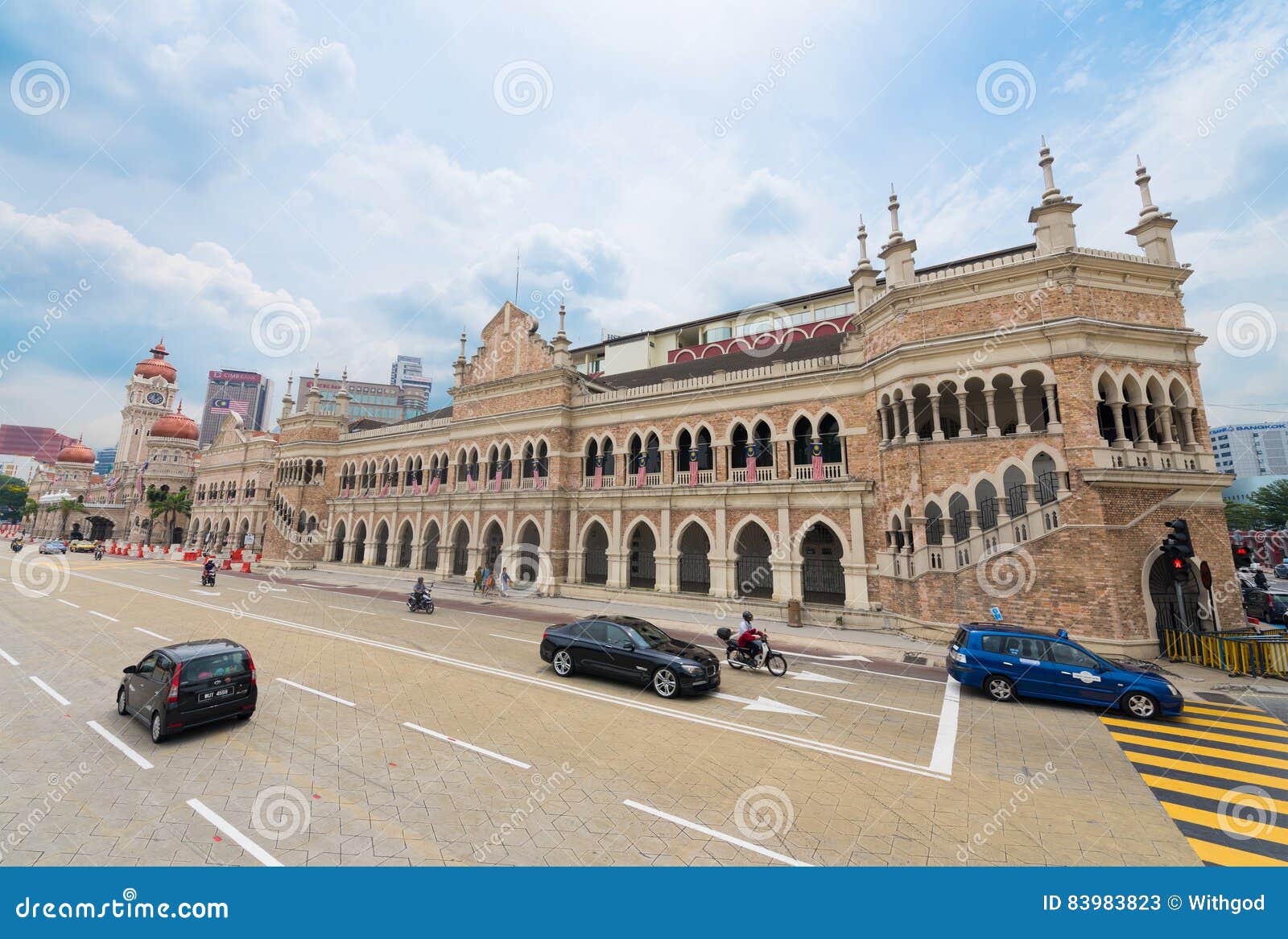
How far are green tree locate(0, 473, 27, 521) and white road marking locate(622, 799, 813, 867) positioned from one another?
5914 inches

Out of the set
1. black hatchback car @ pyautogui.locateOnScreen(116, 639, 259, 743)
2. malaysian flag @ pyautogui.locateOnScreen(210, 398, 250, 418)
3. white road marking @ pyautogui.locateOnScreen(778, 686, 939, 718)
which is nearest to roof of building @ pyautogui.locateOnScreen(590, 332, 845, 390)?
white road marking @ pyautogui.locateOnScreen(778, 686, 939, 718)

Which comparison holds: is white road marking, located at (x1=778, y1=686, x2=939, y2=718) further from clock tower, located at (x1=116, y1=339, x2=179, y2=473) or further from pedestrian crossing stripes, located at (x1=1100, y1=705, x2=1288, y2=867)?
clock tower, located at (x1=116, y1=339, x2=179, y2=473)

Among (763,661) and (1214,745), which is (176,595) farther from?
(1214,745)

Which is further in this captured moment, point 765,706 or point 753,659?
point 753,659

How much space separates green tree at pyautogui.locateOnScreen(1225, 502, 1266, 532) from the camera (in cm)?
4981

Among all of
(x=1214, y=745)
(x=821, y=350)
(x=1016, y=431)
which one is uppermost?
(x=821, y=350)

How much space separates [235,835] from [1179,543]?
19.1 m

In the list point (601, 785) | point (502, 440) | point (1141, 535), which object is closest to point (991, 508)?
point (1141, 535)

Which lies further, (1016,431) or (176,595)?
(176,595)

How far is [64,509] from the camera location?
71.3 metres

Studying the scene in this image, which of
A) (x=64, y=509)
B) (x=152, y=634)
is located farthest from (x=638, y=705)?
(x=64, y=509)

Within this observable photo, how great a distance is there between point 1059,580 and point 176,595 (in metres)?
33.1

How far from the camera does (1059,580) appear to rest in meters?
14.4

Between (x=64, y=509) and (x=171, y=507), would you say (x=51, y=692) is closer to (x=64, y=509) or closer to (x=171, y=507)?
(x=171, y=507)
